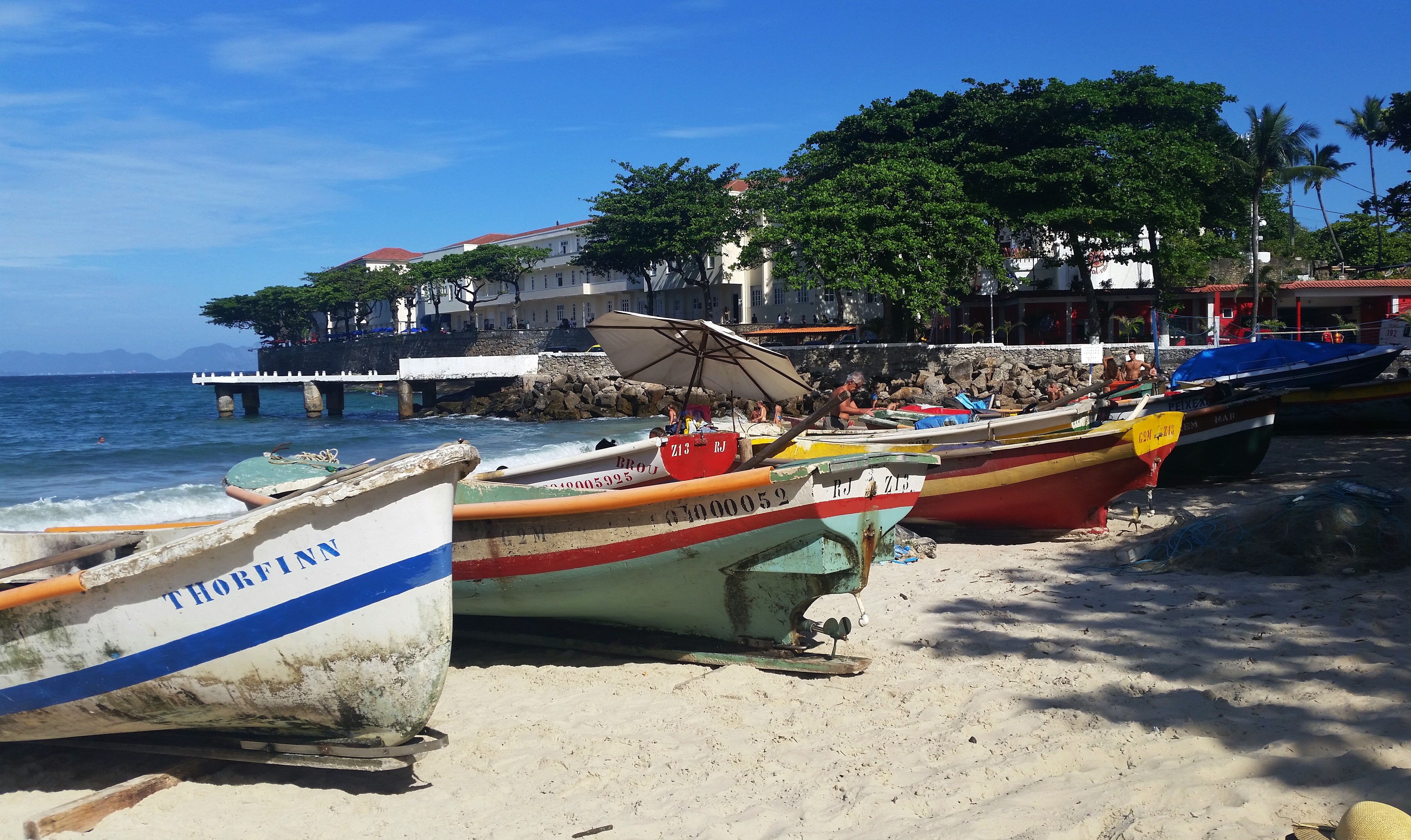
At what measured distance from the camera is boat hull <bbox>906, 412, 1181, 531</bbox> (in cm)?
905

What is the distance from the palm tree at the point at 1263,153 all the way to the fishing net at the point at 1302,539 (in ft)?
92.5

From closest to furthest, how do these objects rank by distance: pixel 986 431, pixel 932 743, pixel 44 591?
pixel 44 591 < pixel 932 743 < pixel 986 431

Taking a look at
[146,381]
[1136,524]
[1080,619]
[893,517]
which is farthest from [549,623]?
[146,381]

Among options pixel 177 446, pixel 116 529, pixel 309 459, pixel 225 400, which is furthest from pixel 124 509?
pixel 225 400

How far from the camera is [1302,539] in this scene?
23.0 ft

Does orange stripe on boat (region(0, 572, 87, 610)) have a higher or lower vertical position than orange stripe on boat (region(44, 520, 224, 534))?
higher

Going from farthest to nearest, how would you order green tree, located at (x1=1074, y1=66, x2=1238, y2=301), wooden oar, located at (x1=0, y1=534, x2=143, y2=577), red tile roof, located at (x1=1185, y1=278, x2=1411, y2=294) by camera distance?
1. red tile roof, located at (x1=1185, y1=278, x2=1411, y2=294)
2. green tree, located at (x1=1074, y1=66, x2=1238, y2=301)
3. wooden oar, located at (x1=0, y1=534, x2=143, y2=577)

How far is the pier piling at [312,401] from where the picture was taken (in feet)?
152

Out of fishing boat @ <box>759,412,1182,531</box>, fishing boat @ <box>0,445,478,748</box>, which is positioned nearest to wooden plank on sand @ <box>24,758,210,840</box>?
fishing boat @ <box>0,445,478,748</box>

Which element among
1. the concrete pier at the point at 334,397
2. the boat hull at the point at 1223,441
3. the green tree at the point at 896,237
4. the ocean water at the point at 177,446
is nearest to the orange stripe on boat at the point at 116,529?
the ocean water at the point at 177,446

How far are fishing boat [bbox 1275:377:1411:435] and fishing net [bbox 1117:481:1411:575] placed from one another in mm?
9904

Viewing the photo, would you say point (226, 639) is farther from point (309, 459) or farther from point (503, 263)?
point (503, 263)

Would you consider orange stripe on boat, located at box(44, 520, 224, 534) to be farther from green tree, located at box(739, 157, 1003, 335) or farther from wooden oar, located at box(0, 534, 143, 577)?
green tree, located at box(739, 157, 1003, 335)

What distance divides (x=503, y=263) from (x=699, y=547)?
63.2 metres
